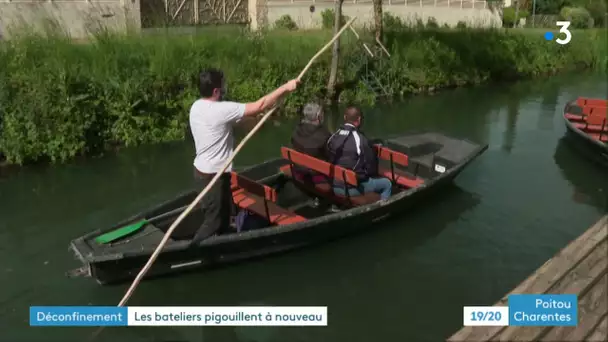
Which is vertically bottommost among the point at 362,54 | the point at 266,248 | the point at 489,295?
the point at 489,295

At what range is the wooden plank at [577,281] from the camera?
12.7 ft

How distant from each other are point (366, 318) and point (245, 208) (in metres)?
2.10

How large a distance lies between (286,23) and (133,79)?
43.5 ft

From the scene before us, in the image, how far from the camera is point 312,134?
301 inches

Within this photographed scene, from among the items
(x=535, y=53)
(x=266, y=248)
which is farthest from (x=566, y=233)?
(x=535, y=53)

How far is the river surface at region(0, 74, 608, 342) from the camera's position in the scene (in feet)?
19.8

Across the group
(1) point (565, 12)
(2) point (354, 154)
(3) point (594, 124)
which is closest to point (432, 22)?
(1) point (565, 12)

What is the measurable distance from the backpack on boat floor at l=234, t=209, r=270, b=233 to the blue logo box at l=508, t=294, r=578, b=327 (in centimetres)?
354

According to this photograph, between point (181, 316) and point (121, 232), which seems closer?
point (181, 316)

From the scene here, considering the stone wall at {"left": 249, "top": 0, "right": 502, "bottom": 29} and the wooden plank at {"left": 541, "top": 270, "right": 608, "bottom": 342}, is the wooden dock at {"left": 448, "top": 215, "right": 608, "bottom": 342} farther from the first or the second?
the stone wall at {"left": 249, "top": 0, "right": 502, "bottom": 29}

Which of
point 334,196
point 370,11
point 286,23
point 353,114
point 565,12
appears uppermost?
point 565,12

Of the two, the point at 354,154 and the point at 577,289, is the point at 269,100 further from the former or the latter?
the point at 577,289

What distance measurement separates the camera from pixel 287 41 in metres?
16.6

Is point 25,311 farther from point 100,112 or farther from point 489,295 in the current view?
point 100,112
